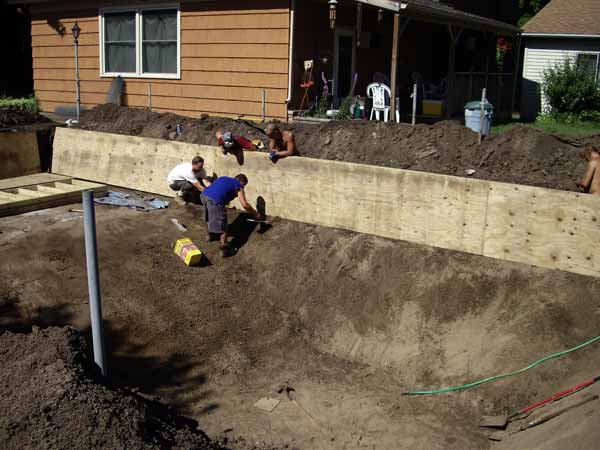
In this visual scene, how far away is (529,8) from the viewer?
32.8 m

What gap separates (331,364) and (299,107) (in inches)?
310

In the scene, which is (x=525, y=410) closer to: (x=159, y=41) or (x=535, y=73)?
(x=159, y=41)

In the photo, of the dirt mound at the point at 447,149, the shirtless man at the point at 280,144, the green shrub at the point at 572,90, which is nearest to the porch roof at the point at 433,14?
the green shrub at the point at 572,90

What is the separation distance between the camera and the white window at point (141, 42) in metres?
16.4

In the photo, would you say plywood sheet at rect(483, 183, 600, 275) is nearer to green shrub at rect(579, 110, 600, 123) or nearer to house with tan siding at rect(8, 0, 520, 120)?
house with tan siding at rect(8, 0, 520, 120)

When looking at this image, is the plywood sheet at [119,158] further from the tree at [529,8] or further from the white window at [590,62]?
the tree at [529,8]

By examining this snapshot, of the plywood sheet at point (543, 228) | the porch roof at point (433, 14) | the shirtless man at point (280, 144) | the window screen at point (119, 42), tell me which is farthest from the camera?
the window screen at point (119, 42)

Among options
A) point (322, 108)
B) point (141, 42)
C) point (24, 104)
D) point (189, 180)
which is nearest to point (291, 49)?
point (322, 108)

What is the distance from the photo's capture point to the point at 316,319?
8922 millimetres

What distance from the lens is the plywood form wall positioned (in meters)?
8.16

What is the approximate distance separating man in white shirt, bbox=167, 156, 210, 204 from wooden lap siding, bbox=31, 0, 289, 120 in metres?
3.54

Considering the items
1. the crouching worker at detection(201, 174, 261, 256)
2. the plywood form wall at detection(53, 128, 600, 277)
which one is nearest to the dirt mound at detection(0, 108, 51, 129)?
the plywood form wall at detection(53, 128, 600, 277)

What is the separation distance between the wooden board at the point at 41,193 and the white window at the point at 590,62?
16.2 meters

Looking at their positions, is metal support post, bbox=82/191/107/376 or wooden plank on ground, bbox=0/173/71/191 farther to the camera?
wooden plank on ground, bbox=0/173/71/191
